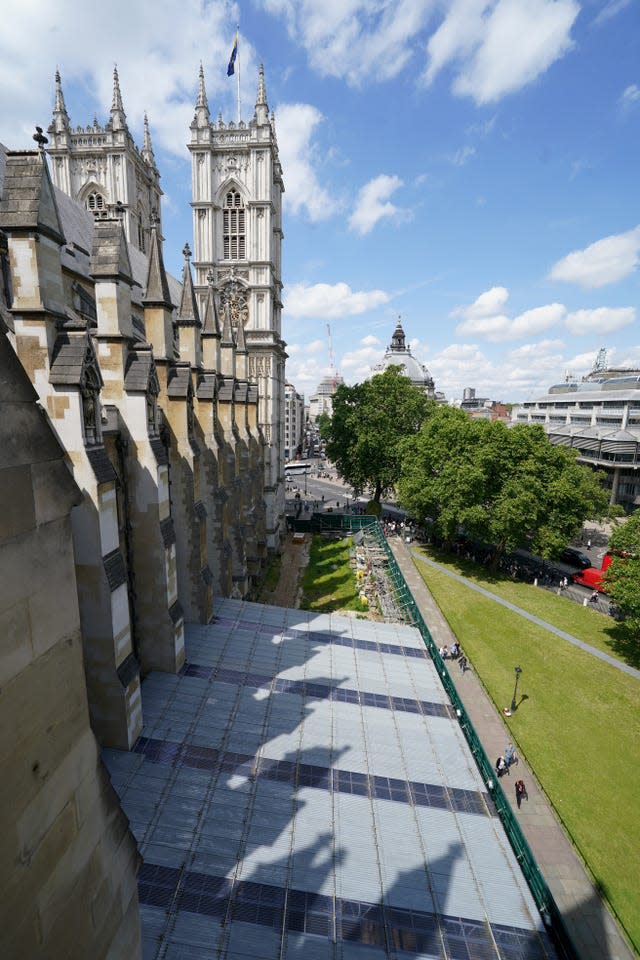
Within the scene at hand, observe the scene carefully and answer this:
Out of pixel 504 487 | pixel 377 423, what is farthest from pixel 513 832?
pixel 377 423

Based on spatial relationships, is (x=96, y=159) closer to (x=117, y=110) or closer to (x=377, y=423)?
(x=117, y=110)

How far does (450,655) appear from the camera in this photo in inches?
1002

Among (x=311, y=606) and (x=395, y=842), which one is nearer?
(x=395, y=842)

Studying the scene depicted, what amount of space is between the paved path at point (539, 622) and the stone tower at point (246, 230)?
15.8 m

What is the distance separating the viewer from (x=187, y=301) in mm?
20219

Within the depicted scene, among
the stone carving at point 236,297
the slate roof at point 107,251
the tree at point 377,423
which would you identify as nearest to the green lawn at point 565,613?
the tree at point 377,423

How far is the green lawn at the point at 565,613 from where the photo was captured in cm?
2708

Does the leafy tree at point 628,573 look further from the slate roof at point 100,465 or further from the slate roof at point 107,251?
the slate roof at point 107,251

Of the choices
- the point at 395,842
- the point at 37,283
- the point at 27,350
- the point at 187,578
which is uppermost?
the point at 37,283

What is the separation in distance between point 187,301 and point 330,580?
75.2ft

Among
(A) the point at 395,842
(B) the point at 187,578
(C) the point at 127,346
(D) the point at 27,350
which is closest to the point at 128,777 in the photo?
(A) the point at 395,842

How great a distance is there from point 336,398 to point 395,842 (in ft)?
149

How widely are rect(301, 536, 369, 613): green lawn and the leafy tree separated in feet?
46.8

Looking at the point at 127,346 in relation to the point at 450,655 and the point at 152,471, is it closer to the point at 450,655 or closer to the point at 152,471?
the point at 152,471
